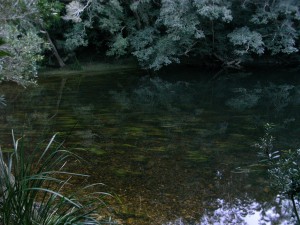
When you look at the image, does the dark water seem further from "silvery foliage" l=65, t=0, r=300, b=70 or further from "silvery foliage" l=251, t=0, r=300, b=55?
"silvery foliage" l=65, t=0, r=300, b=70

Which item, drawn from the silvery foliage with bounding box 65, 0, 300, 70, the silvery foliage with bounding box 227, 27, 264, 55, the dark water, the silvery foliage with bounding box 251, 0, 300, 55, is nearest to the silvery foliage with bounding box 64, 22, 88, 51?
the silvery foliage with bounding box 65, 0, 300, 70

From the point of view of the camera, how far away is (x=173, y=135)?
282 inches

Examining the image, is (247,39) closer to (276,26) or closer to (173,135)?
(276,26)

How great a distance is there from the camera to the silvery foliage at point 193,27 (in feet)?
45.3

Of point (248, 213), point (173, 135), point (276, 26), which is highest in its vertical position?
point (276, 26)

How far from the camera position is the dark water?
14.2ft

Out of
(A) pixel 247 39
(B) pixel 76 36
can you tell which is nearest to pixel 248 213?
(A) pixel 247 39

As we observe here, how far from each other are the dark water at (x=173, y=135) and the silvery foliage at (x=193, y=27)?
1.54 m

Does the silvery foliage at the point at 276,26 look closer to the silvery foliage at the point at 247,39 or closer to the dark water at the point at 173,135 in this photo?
the silvery foliage at the point at 247,39

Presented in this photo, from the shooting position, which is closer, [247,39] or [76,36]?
[247,39]

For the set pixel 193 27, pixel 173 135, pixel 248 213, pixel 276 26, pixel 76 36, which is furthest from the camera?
pixel 76 36

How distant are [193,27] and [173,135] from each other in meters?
7.50

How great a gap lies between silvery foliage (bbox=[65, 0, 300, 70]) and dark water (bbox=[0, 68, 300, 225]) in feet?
5.05

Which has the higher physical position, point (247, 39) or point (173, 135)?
point (247, 39)
